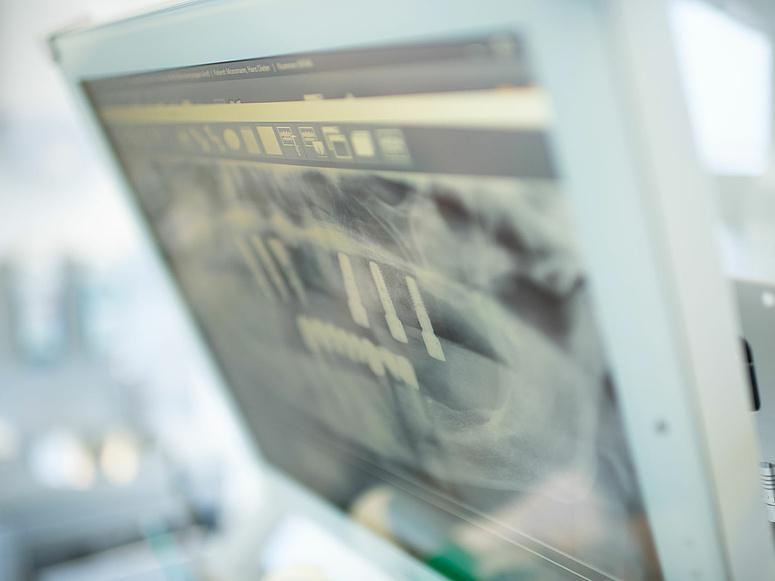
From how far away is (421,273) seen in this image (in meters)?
0.32

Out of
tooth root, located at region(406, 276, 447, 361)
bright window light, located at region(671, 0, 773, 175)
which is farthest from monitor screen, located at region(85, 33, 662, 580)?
bright window light, located at region(671, 0, 773, 175)

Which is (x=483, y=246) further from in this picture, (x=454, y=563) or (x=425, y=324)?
(x=454, y=563)

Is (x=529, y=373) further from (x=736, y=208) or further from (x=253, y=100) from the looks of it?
(x=736, y=208)

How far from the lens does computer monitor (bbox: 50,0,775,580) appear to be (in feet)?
0.73

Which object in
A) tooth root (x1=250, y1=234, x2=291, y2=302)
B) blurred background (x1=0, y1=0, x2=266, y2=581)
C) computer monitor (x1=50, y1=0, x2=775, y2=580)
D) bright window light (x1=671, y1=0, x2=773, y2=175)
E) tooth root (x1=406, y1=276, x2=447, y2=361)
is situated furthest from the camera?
blurred background (x1=0, y1=0, x2=266, y2=581)

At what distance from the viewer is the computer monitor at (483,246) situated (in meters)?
0.22

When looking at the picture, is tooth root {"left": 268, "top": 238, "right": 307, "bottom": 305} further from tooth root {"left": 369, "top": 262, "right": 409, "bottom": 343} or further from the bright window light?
the bright window light

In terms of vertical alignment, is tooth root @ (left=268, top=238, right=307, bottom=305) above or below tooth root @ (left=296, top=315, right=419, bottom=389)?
above

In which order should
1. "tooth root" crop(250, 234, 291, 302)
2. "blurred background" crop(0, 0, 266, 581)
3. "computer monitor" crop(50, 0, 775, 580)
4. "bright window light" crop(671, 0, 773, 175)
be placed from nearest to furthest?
1. "computer monitor" crop(50, 0, 775, 580)
2. "tooth root" crop(250, 234, 291, 302)
3. "bright window light" crop(671, 0, 773, 175)
4. "blurred background" crop(0, 0, 266, 581)

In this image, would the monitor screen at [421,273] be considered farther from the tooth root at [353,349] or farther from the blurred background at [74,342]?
the blurred background at [74,342]

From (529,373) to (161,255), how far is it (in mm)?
412

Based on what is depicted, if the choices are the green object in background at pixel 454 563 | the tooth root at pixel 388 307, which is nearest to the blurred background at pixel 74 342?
the green object in background at pixel 454 563

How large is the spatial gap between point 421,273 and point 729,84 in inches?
28.6

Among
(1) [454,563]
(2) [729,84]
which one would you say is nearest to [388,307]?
(1) [454,563]
